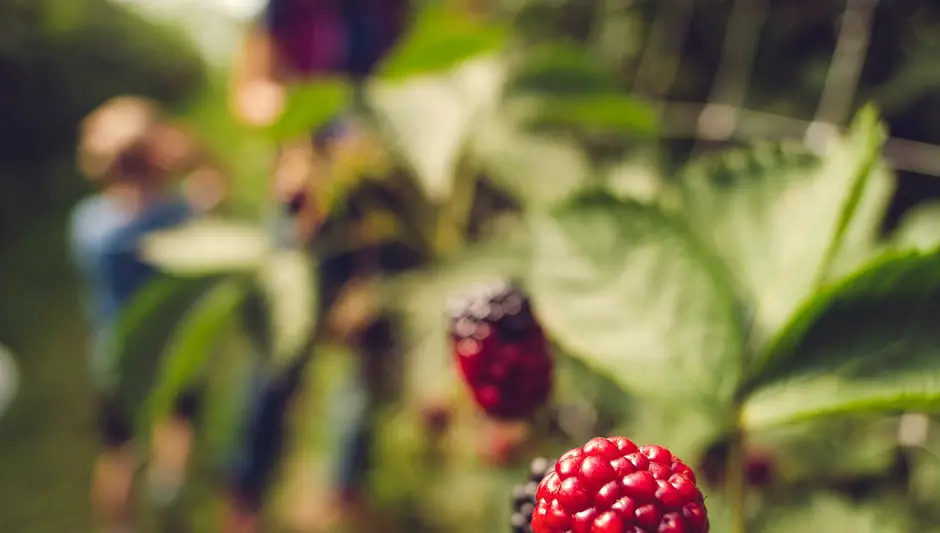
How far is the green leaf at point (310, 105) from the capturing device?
1.95ft

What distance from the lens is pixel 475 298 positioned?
1.44ft

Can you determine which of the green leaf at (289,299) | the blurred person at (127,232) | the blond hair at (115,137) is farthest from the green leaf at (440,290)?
the blond hair at (115,137)

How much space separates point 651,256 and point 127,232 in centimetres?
172

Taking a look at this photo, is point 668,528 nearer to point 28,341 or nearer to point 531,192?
point 531,192

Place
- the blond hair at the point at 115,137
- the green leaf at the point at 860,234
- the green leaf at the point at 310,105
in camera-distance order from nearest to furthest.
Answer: the green leaf at the point at 860,234
the green leaf at the point at 310,105
the blond hair at the point at 115,137

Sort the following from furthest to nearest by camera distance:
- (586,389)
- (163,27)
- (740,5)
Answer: (163,27) < (740,5) < (586,389)

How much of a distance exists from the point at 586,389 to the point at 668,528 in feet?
1.22

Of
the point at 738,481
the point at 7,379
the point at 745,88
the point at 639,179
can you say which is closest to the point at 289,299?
the point at 639,179

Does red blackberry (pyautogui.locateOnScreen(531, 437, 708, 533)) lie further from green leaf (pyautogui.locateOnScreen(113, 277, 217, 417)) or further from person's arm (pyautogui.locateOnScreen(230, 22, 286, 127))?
person's arm (pyautogui.locateOnScreen(230, 22, 286, 127))

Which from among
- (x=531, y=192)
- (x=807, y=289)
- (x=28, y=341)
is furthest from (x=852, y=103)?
(x=28, y=341)

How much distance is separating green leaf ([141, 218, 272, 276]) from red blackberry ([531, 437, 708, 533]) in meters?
0.49

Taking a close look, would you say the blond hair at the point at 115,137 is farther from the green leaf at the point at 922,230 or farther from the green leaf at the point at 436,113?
the green leaf at the point at 922,230

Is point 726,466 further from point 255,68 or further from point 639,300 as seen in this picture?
point 255,68

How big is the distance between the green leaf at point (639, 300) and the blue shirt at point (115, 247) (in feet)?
4.89
